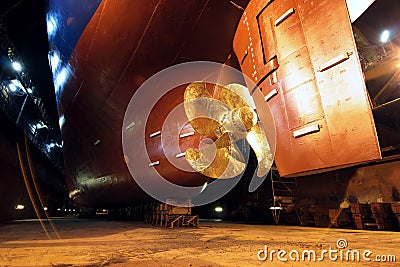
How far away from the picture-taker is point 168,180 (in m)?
5.76

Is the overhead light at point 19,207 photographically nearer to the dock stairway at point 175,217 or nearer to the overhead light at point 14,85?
the overhead light at point 14,85

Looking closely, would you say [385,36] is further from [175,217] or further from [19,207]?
[19,207]

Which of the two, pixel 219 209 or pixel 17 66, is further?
pixel 17 66

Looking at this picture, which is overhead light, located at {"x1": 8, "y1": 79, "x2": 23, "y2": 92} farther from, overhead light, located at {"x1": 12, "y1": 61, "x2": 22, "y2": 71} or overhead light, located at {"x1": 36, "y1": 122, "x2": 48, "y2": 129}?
overhead light, located at {"x1": 36, "y1": 122, "x2": 48, "y2": 129}

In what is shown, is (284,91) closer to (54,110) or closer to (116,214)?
(116,214)

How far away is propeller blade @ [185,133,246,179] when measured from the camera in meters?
5.33

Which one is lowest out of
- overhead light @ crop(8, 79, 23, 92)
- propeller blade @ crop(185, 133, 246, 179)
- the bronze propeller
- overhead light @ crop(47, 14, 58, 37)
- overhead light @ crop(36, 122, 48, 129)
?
propeller blade @ crop(185, 133, 246, 179)

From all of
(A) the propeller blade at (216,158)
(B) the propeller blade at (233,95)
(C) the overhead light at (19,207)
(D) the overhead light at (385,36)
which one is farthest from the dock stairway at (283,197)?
(C) the overhead light at (19,207)

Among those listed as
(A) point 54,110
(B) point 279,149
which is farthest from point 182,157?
(A) point 54,110

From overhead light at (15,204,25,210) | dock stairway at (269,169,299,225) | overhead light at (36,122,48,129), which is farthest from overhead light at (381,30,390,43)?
overhead light at (36,122,48,129)

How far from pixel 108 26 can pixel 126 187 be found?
449cm

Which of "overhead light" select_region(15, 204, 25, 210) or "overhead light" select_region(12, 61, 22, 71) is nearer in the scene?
"overhead light" select_region(15, 204, 25, 210)

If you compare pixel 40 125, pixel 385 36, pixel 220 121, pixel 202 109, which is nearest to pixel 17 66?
pixel 40 125

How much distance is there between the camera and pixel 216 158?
18.3 ft
